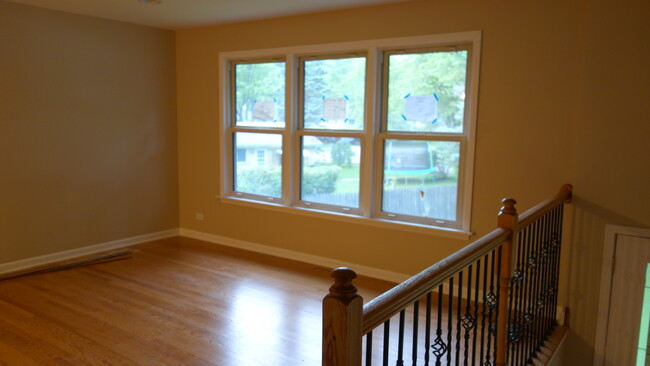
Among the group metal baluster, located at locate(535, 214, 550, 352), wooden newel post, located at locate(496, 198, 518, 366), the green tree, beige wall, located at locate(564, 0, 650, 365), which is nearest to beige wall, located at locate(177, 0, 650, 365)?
beige wall, located at locate(564, 0, 650, 365)

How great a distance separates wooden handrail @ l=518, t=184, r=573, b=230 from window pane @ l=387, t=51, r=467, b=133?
1025 mm

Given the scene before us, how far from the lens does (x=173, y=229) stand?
20.2ft

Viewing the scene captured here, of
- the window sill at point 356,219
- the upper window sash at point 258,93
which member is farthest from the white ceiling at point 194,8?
Result: the window sill at point 356,219

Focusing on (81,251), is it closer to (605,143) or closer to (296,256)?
(296,256)

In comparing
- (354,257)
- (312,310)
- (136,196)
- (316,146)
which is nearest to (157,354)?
(312,310)

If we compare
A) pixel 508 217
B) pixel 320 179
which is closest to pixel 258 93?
pixel 320 179

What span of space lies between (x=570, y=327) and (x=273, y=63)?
371 centimetres

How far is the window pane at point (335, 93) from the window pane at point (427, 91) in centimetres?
32

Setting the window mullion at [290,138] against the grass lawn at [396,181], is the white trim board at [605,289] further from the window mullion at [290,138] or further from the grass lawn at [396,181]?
the window mullion at [290,138]

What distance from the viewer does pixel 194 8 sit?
15.0 feet

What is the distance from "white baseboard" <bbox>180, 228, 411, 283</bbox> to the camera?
4.49 metres

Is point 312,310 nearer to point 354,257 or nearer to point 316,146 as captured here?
point 354,257

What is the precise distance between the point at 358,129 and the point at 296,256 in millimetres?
1544

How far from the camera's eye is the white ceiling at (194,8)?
14.1 feet
